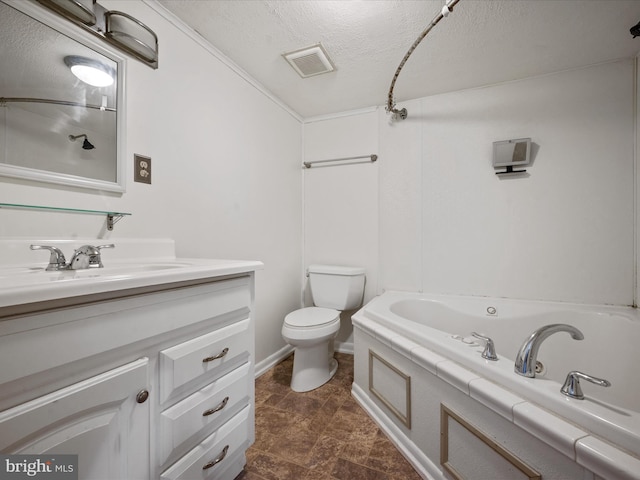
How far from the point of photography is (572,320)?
1.58 m

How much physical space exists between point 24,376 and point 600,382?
4.29ft

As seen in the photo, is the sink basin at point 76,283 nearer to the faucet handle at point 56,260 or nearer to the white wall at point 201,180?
the faucet handle at point 56,260

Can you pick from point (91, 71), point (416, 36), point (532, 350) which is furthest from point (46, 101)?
point (532, 350)

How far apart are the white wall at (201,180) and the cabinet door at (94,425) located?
64cm

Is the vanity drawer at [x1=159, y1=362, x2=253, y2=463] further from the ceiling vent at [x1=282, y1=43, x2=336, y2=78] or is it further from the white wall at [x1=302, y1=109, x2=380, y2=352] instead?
the ceiling vent at [x1=282, y1=43, x2=336, y2=78]

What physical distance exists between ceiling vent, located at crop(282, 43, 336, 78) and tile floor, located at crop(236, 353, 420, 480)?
2.13 m

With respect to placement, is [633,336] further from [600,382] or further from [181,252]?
[181,252]

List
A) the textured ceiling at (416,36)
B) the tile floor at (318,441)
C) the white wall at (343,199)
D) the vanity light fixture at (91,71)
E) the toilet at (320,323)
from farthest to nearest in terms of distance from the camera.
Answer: the white wall at (343,199), the toilet at (320,323), the textured ceiling at (416,36), the tile floor at (318,441), the vanity light fixture at (91,71)

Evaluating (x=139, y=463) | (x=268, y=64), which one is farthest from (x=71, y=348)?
(x=268, y=64)

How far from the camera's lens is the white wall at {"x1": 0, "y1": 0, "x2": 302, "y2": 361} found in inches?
41.4

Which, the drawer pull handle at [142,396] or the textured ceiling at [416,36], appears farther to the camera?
the textured ceiling at [416,36]

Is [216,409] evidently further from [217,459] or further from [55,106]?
[55,106]

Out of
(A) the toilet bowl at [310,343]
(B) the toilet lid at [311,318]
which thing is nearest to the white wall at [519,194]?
(B) the toilet lid at [311,318]

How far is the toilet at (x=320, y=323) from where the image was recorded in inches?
67.6
